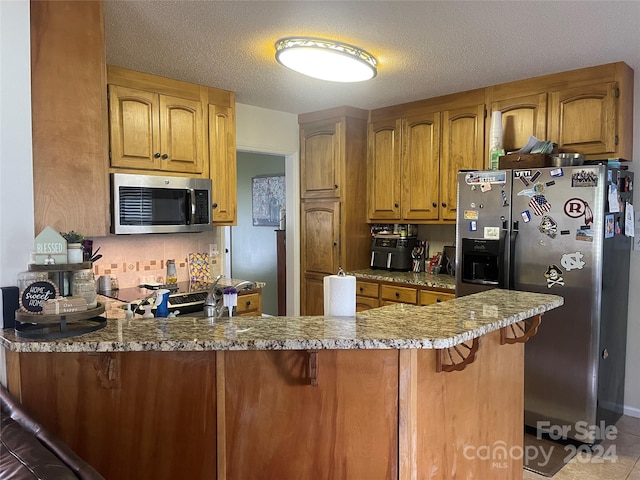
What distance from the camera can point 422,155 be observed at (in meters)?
4.01

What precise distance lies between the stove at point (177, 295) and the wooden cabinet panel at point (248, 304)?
0.96 ft

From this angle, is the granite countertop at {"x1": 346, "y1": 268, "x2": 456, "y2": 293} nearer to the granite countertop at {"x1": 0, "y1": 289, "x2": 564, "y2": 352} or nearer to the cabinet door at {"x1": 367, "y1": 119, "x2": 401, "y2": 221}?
the cabinet door at {"x1": 367, "y1": 119, "x2": 401, "y2": 221}

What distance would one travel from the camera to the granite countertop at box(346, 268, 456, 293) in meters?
3.65

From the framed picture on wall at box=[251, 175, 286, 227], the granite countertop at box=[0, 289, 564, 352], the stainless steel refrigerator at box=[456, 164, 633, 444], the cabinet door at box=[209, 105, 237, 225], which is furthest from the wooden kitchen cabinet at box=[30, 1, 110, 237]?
the framed picture on wall at box=[251, 175, 286, 227]

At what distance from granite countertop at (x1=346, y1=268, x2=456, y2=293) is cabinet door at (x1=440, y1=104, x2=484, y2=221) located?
1.67 ft

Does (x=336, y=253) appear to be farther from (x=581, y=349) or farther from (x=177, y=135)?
(x=581, y=349)

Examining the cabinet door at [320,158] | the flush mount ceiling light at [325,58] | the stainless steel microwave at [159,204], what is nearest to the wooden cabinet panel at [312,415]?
the flush mount ceiling light at [325,58]

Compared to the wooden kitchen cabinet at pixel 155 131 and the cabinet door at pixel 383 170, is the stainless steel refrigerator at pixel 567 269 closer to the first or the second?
the cabinet door at pixel 383 170

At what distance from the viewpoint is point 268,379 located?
157 cm

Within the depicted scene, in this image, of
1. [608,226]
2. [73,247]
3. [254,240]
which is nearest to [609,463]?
[608,226]

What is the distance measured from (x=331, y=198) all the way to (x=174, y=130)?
161cm

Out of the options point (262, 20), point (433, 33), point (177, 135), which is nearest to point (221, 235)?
point (177, 135)

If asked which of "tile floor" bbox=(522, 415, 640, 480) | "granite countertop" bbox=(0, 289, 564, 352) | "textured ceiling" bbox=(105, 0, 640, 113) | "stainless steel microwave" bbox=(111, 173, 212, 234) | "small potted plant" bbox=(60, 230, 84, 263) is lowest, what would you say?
"tile floor" bbox=(522, 415, 640, 480)

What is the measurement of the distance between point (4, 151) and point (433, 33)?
2.05 m
